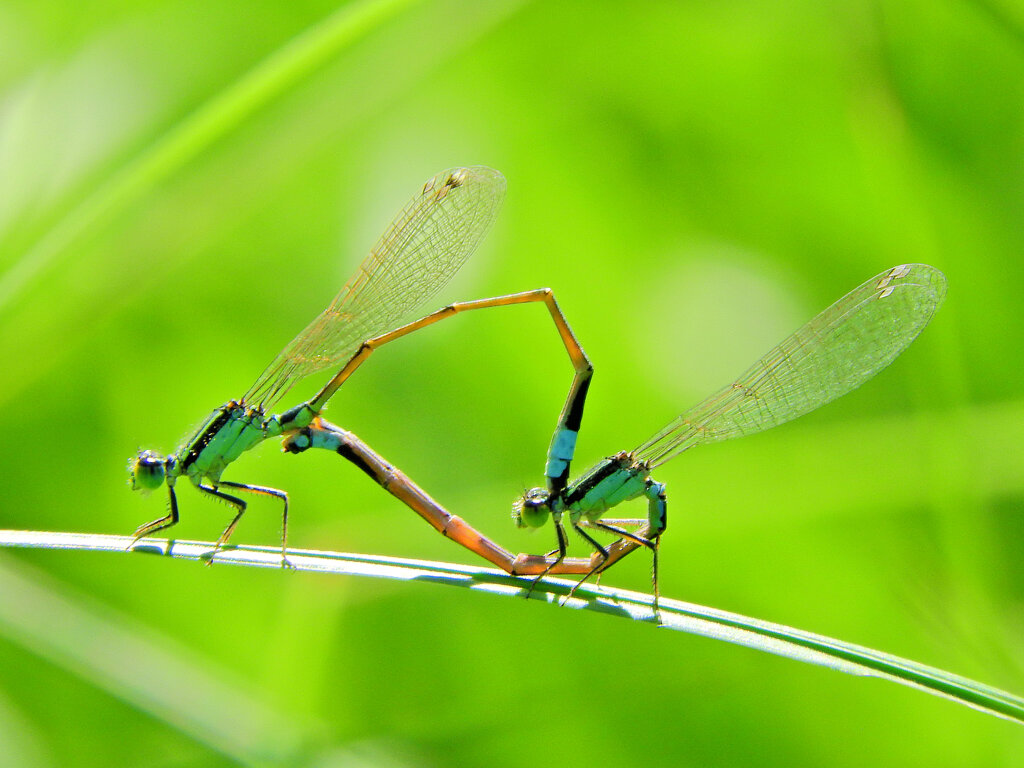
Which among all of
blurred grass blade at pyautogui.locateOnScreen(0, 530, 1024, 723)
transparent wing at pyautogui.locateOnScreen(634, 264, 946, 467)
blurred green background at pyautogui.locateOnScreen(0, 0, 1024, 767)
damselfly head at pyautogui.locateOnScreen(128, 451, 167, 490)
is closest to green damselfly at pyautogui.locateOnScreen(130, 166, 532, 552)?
damselfly head at pyautogui.locateOnScreen(128, 451, 167, 490)

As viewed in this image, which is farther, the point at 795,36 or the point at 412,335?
the point at 795,36

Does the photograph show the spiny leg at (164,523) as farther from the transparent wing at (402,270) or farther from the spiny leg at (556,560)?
the spiny leg at (556,560)

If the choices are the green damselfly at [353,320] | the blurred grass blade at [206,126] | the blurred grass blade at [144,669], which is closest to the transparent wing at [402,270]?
the green damselfly at [353,320]

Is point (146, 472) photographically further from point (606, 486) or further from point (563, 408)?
point (606, 486)

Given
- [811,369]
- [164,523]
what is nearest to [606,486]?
[811,369]

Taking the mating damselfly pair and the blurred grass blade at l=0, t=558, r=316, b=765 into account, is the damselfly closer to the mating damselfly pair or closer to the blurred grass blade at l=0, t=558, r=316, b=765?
the mating damselfly pair

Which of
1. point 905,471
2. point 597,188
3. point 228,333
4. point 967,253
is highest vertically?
point 597,188

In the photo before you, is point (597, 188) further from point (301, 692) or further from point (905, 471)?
point (301, 692)

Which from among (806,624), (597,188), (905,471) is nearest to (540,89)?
(597,188)
